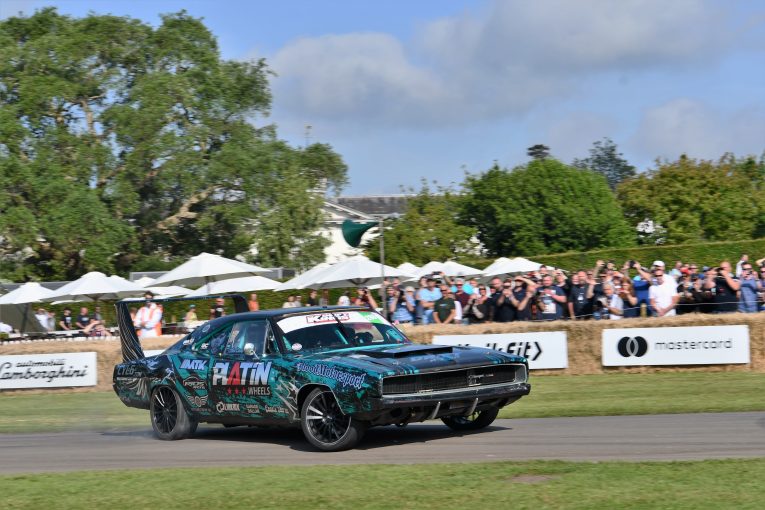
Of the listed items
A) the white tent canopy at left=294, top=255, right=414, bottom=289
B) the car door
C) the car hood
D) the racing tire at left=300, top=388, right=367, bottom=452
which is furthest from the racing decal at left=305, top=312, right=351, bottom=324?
the white tent canopy at left=294, top=255, right=414, bottom=289

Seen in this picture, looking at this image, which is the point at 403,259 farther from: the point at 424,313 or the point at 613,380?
the point at 613,380

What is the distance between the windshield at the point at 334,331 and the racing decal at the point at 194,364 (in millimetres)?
1178

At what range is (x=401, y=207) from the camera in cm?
10106

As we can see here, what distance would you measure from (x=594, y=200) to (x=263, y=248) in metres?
19.3

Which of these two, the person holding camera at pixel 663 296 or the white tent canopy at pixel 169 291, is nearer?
the person holding camera at pixel 663 296

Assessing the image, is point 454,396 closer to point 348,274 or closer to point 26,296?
point 348,274

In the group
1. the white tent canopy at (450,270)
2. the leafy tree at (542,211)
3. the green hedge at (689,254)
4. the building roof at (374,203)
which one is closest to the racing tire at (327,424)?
the white tent canopy at (450,270)

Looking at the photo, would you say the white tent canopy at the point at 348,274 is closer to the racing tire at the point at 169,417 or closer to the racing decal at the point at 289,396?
the racing tire at the point at 169,417

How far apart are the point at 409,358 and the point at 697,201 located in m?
55.1

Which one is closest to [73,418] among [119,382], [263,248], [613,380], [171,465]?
[119,382]

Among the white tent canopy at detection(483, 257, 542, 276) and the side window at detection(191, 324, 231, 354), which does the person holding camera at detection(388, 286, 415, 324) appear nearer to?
the side window at detection(191, 324, 231, 354)

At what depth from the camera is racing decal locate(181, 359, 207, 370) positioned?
40.3 feet

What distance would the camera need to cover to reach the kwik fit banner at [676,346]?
17594 millimetres

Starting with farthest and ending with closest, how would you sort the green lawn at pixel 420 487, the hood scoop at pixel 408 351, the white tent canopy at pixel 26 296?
the white tent canopy at pixel 26 296 → the hood scoop at pixel 408 351 → the green lawn at pixel 420 487
